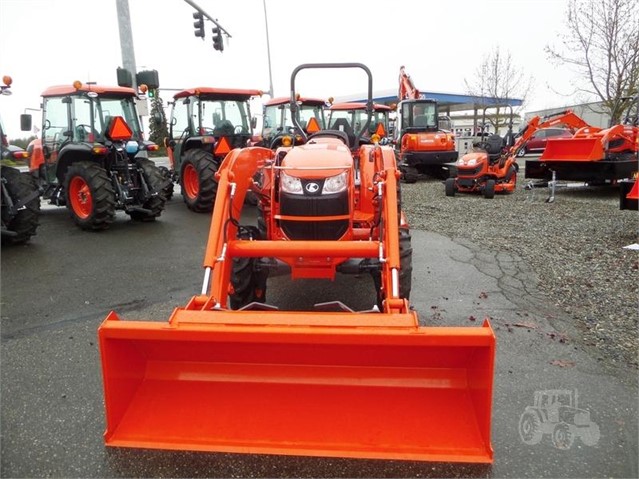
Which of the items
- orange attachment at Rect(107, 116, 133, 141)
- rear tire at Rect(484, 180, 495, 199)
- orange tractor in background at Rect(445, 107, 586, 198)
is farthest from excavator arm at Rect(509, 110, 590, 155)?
orange attachment at Rect(107, 116, 133, 141)

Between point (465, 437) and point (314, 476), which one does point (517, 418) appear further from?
point (314, 476)

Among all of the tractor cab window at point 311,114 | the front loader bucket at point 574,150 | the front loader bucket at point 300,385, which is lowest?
the front loader bucket at point 300,385

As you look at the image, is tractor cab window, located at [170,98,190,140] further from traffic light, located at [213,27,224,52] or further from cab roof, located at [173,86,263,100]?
traffic light, located at [213,27,224,52]

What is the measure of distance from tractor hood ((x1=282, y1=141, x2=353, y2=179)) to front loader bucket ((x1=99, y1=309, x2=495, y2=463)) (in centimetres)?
139

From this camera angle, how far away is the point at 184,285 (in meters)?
5.30

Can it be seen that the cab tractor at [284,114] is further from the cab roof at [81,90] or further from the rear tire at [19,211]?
the rear tire at [19,211]

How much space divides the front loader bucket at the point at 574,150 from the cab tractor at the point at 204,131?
7420 millimetres

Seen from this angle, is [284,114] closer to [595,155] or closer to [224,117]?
[224,117]

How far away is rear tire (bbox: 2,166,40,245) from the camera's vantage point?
6.93 metres

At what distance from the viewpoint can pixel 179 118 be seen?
34.3 ft

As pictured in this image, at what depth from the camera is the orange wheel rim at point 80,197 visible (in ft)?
26.9

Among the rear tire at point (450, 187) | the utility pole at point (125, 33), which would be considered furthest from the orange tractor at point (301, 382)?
the utility pole at point (125, 33)

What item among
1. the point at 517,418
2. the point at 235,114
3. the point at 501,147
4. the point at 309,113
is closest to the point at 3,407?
the point at 517,418

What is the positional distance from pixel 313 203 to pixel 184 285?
93.3 inches
